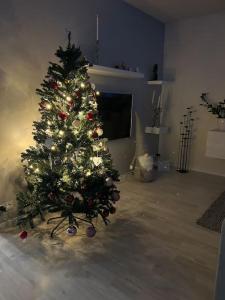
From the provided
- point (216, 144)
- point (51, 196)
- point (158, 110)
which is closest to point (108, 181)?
point (51, 196)

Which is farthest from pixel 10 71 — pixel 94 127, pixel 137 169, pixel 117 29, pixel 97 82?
pixel 137 169

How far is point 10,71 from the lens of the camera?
2.41 m

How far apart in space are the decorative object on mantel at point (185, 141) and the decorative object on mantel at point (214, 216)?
1525 mm

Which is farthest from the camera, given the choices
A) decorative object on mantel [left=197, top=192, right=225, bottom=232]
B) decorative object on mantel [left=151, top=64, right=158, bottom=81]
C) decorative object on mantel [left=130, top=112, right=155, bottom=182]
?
decorative object on mantel [left=151, top=64, right=158, bottom=81]

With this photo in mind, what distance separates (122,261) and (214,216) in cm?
132

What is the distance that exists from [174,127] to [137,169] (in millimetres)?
1407

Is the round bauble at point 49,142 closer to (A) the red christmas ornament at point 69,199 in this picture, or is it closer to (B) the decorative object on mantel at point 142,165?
(A) the red christmas ornament at point 69,199

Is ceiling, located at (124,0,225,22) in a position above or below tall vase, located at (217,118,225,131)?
above

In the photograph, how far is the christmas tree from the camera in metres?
2.20

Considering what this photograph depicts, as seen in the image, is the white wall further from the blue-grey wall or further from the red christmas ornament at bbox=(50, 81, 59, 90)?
the red christmas ornament at bbox=(50, 81, 59, 90)

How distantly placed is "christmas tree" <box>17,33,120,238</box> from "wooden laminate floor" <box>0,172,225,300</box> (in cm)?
22

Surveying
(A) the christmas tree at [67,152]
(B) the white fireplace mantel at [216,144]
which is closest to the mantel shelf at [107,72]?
(A) the christmas tree at [67,152]

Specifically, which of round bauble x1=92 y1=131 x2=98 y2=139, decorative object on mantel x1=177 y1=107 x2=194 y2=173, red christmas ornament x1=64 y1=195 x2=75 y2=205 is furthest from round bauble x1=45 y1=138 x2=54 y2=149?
decorative object on mantel x1=177 y1=107 x2=194 y2=173

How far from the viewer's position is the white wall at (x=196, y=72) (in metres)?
4.15
